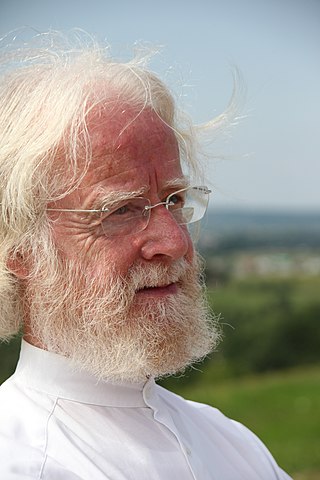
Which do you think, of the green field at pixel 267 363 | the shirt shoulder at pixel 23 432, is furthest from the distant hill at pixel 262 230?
the shirt shoulder at pixel 23 432

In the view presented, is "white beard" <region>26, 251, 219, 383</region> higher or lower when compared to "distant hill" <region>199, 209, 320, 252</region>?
higher

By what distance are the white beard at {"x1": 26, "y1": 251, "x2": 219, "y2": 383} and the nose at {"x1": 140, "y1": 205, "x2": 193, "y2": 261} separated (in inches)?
1.5

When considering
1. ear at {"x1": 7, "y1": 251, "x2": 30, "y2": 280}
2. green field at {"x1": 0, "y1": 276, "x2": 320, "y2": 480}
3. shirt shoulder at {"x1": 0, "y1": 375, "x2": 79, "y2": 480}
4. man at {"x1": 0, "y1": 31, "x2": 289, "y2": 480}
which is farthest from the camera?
green field at {"x1": 0, "y1": 276, "x2": 320, "y2": 480}

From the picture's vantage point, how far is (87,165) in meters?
2.09

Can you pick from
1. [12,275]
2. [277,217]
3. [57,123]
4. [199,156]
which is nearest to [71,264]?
[12,275]

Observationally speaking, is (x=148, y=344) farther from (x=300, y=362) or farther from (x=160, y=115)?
(x=300, y=362)

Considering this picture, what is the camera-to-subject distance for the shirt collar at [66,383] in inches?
82.5

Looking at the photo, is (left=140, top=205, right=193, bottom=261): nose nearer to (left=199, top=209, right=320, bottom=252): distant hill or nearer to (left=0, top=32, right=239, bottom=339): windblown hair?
(left=0, top=32, right=239, bottom=339): windblown hair

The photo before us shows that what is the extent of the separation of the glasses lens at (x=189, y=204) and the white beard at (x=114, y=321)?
166 mm

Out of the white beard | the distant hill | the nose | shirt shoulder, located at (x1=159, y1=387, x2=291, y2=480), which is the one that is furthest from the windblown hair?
the distant hill

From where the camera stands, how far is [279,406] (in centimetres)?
882

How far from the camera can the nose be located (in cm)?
209

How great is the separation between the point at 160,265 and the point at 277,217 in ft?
26.2

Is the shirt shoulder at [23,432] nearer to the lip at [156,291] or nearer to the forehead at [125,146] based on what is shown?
the lip at [156,291]
